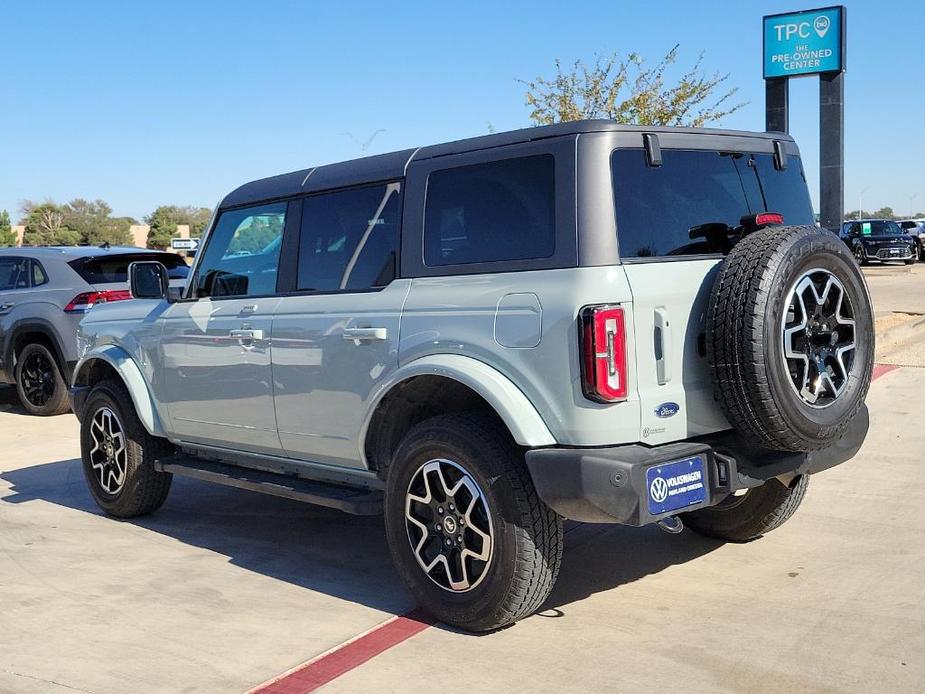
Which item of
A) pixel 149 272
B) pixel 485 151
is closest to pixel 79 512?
pixel 149 272

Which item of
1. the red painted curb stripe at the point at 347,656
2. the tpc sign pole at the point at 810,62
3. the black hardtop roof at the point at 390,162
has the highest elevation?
the tpc sign pole at the point at 810,62

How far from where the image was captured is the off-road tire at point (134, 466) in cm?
645

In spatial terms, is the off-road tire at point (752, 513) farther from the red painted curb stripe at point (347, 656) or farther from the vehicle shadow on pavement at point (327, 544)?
the red painted curb stripe at point (347, 656)

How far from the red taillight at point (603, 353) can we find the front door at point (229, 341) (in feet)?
6.69

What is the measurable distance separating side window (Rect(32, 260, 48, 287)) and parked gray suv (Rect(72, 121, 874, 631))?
6.30 m

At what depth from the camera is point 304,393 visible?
5156mm

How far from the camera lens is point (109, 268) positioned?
35.6ft

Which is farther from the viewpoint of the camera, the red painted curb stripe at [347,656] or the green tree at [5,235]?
the green tree at [5,235]

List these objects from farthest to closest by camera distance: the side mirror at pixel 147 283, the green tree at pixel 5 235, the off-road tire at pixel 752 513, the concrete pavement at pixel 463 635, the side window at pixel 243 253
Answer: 1. the green tree at pixel 5 235
2. the side mirror at pixel 147 283
3. the side window at pixel 243 253
4. the off-road tire at pixel 752 513
5. the concrete pavement at pixel 463 635

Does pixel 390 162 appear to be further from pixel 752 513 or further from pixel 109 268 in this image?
pixel 109 268

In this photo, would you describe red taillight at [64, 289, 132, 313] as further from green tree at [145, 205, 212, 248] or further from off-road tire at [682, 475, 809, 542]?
green tree at [145, 205, 212, 248]

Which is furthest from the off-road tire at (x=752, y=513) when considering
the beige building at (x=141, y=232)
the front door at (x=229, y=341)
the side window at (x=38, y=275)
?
the beige building at (x=141, y=232)

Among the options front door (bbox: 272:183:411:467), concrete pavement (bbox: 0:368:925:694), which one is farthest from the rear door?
front door (bbox: 272:183:411:467)

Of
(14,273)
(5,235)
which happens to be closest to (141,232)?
(5,235)
